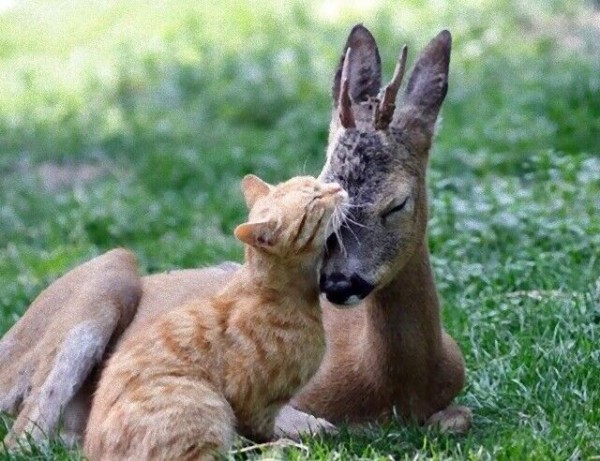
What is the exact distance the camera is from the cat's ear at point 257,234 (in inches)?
252

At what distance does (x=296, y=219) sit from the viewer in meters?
6.53

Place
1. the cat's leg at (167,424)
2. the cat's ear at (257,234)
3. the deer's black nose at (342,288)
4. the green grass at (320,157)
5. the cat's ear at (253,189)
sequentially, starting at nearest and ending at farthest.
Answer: the cat's leg at (167,424) → the cat's ear at (257,234) → the deer's black nose at (342,288) → the cat's ear at (253,189) → the green grass at (320,157)

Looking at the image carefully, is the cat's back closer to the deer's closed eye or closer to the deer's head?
the deer's head

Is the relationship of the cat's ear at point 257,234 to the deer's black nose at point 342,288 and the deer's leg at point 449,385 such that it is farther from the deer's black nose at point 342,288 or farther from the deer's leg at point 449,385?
the deer's leg at point 449,385

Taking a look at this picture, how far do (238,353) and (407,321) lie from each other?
102cm

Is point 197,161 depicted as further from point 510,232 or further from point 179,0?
point 179,0

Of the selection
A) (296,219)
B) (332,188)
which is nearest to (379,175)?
(332,188)

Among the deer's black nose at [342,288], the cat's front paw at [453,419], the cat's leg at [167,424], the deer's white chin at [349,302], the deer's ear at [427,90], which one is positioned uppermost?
the deer's ear at [427,90]

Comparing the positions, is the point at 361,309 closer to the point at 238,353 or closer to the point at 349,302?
the point at 349,302

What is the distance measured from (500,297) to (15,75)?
919 cm

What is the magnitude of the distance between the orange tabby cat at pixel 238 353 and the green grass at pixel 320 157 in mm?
295

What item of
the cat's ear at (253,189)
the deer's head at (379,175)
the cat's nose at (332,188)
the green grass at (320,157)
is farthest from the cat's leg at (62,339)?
the cat's nose at (332,188)

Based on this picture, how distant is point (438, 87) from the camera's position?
7496 mm

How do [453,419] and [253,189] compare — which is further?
[453,419]
